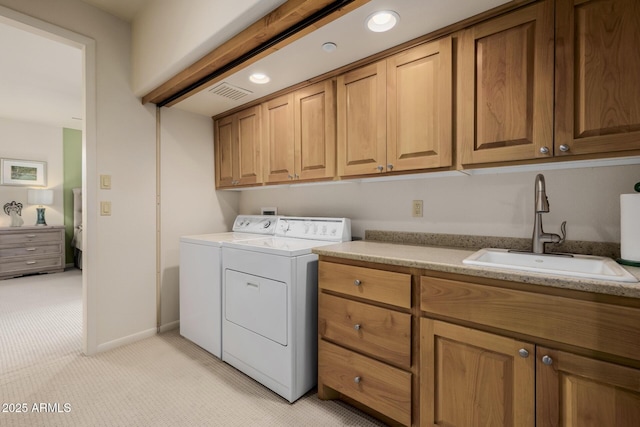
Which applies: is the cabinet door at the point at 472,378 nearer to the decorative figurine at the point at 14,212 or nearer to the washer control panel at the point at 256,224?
the washer control panel at the point at 256,224


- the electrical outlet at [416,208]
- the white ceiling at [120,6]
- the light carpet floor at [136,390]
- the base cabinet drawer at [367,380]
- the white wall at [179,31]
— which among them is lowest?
the light carpet floor at [136,390]

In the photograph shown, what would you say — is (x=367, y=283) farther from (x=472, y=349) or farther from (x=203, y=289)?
(x=203, y=289)

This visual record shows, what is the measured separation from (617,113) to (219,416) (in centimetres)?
232

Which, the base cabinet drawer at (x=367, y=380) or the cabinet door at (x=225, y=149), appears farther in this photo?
the cabinet door at (x=225, y=149)

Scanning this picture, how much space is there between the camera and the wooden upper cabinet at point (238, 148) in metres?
2.56

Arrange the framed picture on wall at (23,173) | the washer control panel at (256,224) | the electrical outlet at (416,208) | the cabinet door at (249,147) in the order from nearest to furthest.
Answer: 1. the electrical outlet at (416,208)
2. the cabinet door at (249,147)
3. the washer control panel at (256,224)
4. the framed picture on wall at (23,173)

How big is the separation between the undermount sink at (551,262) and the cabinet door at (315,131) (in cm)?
107

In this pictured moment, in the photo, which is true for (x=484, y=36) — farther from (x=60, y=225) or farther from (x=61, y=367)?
(x=60, y=225)

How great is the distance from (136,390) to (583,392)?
7.36 ft

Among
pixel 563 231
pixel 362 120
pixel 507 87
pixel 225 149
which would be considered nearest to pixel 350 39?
pixel 362 120

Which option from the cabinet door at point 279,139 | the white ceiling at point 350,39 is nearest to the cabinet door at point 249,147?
the cabinet door at point 279,139

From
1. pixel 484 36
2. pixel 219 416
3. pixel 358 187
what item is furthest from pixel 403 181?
pixel 219 416

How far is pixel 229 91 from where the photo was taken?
2.35 m

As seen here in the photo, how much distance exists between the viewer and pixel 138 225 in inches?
99.5
